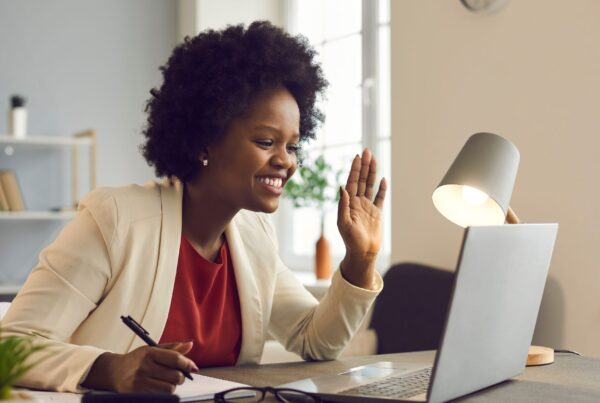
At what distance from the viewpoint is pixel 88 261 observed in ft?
4.72

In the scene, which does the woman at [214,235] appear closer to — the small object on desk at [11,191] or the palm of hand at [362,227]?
the palm of hand at [362,227]

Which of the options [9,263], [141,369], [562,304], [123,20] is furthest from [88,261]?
[123,20]

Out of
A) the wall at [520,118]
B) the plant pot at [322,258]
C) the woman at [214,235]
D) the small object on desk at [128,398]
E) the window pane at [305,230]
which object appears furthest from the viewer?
the window pane at [305,230]

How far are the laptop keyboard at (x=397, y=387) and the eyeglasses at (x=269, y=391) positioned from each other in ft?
0.18

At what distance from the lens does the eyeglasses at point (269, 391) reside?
3.76ft

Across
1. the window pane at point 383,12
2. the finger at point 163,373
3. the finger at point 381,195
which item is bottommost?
the finger at point 163,373

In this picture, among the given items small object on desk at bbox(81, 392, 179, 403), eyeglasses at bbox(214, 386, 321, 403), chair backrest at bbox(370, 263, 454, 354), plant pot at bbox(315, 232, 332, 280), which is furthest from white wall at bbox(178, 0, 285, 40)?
small object on desk at bbox(81, 392, 179, 403)

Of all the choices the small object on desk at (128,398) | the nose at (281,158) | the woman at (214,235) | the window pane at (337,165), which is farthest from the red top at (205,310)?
the window pane at (337,165)

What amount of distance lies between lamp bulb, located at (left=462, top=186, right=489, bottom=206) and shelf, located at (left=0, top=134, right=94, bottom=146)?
9.78 feet

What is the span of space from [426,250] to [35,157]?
2515 millimetres

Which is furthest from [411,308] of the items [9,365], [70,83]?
[70,83]

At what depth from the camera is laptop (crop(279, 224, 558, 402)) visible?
1048 millimetres

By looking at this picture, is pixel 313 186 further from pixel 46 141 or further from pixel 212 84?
pixel 212 84

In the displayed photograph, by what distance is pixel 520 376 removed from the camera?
1.41m
